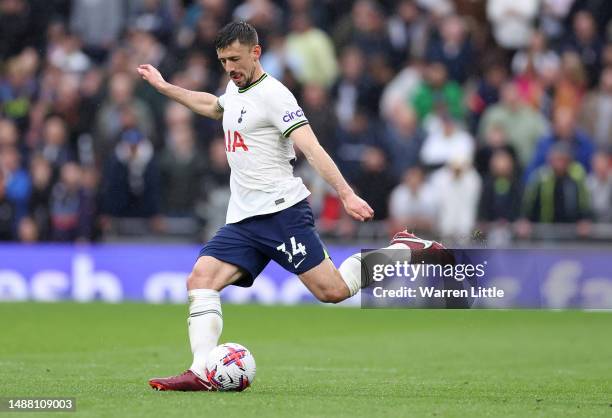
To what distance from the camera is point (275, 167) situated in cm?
986

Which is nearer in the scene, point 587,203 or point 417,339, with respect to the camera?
point 417,339

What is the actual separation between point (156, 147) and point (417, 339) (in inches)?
307

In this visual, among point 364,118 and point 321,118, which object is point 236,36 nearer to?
point 321,118

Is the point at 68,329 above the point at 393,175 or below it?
below

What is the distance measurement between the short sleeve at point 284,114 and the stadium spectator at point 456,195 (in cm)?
1009

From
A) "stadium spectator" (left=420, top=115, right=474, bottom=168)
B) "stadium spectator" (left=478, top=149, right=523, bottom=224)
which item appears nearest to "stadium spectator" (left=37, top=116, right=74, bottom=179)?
"stadium spectator" (left=420, top=115, right=474, bottom=168)

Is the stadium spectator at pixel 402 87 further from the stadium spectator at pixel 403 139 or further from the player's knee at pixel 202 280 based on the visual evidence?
the player's knee at pixel 202 280

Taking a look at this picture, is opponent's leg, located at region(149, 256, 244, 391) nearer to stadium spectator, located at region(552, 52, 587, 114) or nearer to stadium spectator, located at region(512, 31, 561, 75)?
stadium spectator, located at region(552, 52, 587, 114)

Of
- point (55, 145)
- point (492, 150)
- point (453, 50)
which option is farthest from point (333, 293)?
point (55, 145)

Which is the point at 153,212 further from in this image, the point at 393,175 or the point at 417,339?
the point at 417,339

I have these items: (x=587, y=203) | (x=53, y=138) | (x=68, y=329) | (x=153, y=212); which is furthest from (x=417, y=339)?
(x=53, y=138)

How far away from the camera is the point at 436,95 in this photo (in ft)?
69.1

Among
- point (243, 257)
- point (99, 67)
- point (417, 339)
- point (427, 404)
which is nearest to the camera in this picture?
point (427, 404)

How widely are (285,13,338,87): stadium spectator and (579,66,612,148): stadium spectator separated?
159 inches
